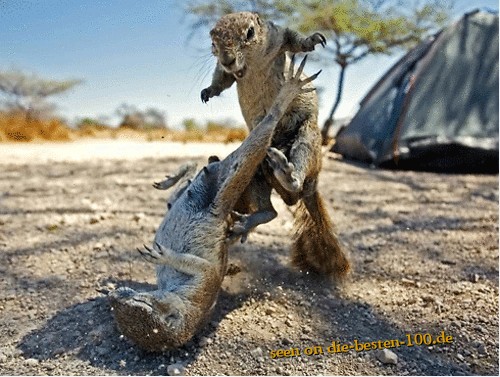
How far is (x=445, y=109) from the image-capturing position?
6234 millimetres

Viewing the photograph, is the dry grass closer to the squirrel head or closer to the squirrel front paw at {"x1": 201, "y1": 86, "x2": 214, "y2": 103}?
the squirrel front paw at {"x1": 201, "y1": 86, "x2": 214, "y2": 103}

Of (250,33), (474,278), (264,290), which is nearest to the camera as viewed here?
(250,33)

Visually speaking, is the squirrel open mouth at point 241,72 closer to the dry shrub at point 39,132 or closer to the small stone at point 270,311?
the small stone at point 270,311

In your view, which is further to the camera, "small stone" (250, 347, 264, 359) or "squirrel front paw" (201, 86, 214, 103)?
"squirrel front paw" (201, 86, 214, 103)

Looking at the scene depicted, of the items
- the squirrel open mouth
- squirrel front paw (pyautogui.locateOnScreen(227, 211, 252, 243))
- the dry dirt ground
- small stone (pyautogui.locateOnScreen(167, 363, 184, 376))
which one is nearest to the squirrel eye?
the squirrel open mouth

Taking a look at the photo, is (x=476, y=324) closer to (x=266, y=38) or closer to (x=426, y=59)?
(x=266, y=38)

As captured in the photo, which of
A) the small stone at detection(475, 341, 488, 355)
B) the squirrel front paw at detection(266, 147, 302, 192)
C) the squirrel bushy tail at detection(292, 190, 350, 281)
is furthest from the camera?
the squirrel bushy tail at detection(292, 190, 350, 281)

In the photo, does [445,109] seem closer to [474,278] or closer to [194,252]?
[474,278]

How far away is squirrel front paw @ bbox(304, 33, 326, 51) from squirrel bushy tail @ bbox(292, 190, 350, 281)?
76 cm

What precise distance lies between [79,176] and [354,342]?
3.51m

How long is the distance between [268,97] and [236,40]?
14.4 inches

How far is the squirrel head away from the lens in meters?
1.71

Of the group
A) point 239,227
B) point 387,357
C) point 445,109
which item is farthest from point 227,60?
point 445,109

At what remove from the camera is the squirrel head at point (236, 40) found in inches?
67.2
